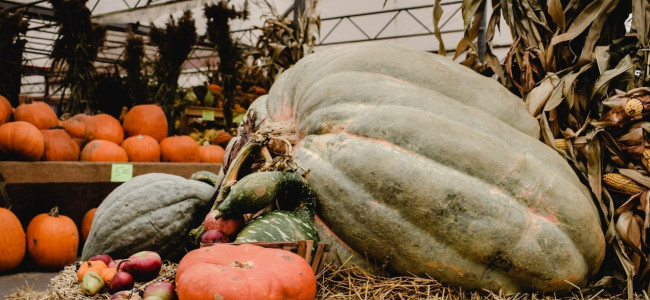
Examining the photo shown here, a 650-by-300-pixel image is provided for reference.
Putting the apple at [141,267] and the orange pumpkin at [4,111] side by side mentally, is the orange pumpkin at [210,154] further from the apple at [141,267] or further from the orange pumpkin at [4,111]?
the apple at [141,267]

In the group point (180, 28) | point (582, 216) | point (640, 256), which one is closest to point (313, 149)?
point (582, 216)

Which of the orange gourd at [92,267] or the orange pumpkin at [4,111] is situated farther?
the orange pumpkin at [4,111]

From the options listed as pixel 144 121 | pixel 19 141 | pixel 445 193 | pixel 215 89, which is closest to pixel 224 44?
pixel 215 89

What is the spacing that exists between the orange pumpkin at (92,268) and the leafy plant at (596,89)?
1824mm

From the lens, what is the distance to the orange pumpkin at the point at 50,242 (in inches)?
131

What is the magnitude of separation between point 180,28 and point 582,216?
4.56m

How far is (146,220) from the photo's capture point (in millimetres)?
1999

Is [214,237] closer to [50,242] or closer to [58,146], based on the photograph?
[50,242]

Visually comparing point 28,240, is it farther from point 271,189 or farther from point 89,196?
point 271,189

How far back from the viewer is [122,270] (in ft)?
5.33

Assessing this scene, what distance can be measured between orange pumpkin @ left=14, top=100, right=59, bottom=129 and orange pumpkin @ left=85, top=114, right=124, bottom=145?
276 mm

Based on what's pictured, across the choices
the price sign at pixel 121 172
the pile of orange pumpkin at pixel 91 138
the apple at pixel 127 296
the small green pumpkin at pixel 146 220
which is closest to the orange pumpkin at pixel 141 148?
the pile of orange pumpkin at pixel 91 138

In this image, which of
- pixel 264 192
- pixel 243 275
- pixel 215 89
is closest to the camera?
pixel 243 275

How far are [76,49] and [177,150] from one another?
55.1 inches
